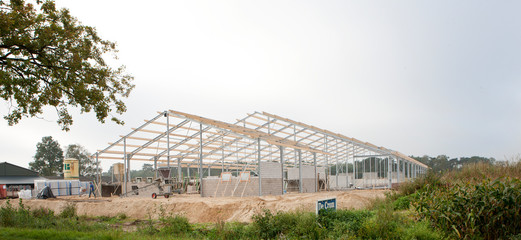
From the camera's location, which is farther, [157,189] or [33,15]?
[157,189]

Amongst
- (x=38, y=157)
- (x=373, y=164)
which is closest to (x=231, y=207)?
(x=373, y=164)

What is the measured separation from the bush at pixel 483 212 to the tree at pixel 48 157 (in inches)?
2905

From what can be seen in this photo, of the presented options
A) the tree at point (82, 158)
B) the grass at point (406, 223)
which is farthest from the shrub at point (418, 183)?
the tree at point (82, 158)

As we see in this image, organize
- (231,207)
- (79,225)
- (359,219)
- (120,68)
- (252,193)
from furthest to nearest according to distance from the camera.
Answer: (252,193) → (231,207) → (120,68) → (79,225) → (359,219)

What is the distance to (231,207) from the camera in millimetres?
16734

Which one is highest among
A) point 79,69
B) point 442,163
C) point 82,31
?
point 82,31

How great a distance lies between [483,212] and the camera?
846 cm

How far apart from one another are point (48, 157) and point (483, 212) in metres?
76.0

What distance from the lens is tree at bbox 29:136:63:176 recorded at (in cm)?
7125

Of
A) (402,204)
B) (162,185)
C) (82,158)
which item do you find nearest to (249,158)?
(162,185)

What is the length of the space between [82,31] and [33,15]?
1.46 m

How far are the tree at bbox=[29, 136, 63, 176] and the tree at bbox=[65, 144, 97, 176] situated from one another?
1.76 metres

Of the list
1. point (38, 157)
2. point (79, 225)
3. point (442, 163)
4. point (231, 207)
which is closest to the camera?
point (79, 225)

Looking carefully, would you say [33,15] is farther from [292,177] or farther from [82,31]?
[292,177]
